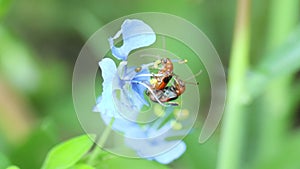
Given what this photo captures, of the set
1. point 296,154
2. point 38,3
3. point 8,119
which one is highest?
point 38,3

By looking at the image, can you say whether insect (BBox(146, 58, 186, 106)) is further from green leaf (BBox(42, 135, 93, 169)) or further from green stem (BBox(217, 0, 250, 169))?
green stem (BBox(217, 0, 250, 169))

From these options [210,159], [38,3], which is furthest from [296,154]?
[38,3]

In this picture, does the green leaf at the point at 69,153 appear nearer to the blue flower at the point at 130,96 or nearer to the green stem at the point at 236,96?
the blue flower at the point at 130,96

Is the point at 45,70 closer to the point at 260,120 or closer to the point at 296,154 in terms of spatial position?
the point at 260,120

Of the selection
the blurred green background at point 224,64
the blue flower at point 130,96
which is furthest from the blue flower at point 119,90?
the blurred green background at point 224,64

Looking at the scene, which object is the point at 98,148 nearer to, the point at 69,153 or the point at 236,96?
the point at 69,153

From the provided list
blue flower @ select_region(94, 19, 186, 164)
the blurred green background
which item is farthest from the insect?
the blurred green background

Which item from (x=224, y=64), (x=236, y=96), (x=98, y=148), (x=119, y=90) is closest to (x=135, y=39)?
(x=119, y=90)
